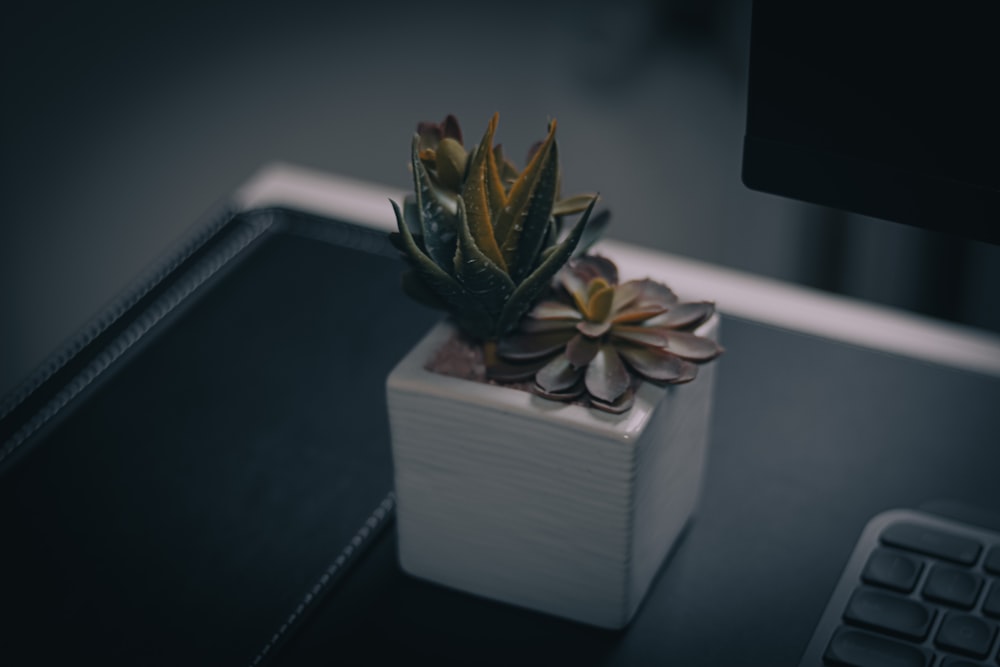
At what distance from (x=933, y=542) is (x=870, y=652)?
0.09m

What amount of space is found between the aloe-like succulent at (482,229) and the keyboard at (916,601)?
0.24 meters

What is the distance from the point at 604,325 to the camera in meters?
0.67

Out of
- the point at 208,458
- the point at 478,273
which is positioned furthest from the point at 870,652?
the point at 208,458

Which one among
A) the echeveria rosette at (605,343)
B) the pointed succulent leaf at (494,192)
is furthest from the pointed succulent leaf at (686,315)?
the pointed succulent leaf at (494,192)

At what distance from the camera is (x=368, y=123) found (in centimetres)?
179

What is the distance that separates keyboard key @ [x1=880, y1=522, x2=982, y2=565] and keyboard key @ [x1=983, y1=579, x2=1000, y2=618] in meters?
0.02

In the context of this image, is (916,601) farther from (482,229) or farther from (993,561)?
(482,229)

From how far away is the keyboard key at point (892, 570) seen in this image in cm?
70

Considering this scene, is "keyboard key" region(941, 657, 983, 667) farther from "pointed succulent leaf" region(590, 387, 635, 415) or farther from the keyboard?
"pointed succulent leaf" region(590, 387, 635, 415)

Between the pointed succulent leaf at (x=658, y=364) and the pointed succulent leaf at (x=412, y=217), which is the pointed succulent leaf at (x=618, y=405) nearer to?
the pointed succulent leaf at (x=658, y=364)

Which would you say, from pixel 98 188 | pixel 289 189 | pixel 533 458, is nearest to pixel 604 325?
pixel 533 458

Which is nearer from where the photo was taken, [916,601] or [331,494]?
[916,601]

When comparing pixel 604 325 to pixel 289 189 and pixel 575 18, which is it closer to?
pixel 289 189

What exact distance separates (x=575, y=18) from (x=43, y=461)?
3.51ft
